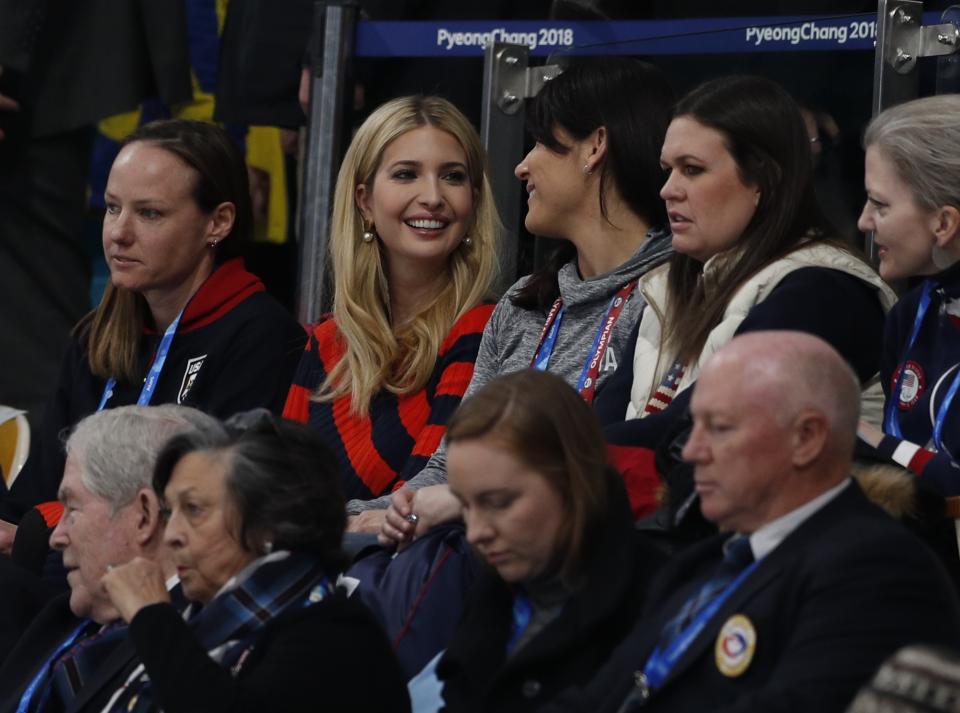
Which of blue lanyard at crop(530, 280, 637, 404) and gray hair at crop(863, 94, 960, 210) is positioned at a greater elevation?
gray hair at crop(863, 94, 960, 210)

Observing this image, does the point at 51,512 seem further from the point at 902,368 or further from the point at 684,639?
the point at 684,639

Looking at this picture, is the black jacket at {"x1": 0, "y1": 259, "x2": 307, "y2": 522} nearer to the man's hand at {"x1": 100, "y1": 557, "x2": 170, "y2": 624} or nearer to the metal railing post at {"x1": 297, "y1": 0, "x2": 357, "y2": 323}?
the metal railing post at {"x1": 297, "y1": 0, "x2": 357, "y2": 323}

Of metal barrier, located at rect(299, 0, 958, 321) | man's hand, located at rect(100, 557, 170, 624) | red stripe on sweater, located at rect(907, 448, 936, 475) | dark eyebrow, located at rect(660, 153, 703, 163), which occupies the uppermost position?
metal barrier, located at rect(299, 0, 958, 321)

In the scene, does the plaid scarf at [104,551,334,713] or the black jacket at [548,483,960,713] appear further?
the plaid scarf at [104,551,334,713]

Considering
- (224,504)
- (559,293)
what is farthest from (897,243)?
(224,504)

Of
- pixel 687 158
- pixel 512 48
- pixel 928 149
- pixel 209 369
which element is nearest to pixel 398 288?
pixel 209 369

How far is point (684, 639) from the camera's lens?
3412 mm

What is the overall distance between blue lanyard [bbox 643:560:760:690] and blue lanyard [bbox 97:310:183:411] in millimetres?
2490

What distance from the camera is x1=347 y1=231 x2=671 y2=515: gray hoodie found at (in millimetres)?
4957

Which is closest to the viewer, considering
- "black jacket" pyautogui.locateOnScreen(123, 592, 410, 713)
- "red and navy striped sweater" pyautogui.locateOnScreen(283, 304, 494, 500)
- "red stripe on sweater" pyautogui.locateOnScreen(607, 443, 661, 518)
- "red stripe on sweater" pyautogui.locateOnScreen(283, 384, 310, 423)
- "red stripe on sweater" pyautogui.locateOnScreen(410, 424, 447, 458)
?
"black jacket" pyautogui.locateOnScreen(123, 592, 410, 713)

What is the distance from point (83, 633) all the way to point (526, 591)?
1.26 meters

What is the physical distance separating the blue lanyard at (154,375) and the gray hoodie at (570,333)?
817 millimetres

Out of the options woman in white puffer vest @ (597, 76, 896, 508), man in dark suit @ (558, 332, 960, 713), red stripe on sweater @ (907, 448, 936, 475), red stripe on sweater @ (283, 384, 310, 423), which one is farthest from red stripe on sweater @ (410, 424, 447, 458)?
man in dark suit @ (558, 332, 960, 713)

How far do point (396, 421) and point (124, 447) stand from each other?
1001 mm
